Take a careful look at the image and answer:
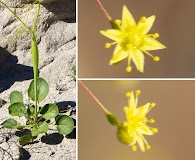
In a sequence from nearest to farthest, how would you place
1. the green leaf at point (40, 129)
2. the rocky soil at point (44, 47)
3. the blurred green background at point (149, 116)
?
the blurred green background at point (149, 116), the green leaf at point (40, 129), the rocky soil at point (44, 47)

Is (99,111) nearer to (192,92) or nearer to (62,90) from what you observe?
(192,92)

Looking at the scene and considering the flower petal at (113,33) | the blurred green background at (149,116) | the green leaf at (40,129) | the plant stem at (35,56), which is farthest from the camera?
the green leaf at (40,129)

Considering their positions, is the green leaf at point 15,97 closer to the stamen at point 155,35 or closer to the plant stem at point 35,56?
the plant stem at point 35,56

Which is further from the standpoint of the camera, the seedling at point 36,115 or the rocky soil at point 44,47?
the rocky soil at point 44,47

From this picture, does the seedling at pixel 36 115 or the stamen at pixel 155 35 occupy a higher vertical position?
the stamen at pixel 155 35

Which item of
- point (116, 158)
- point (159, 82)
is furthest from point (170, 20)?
point (116, 158)

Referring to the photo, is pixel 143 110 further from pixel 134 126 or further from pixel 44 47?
pixel 44 47

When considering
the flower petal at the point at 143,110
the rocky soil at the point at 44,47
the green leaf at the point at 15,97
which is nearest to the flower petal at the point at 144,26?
the flower petal at the point at 143,110
